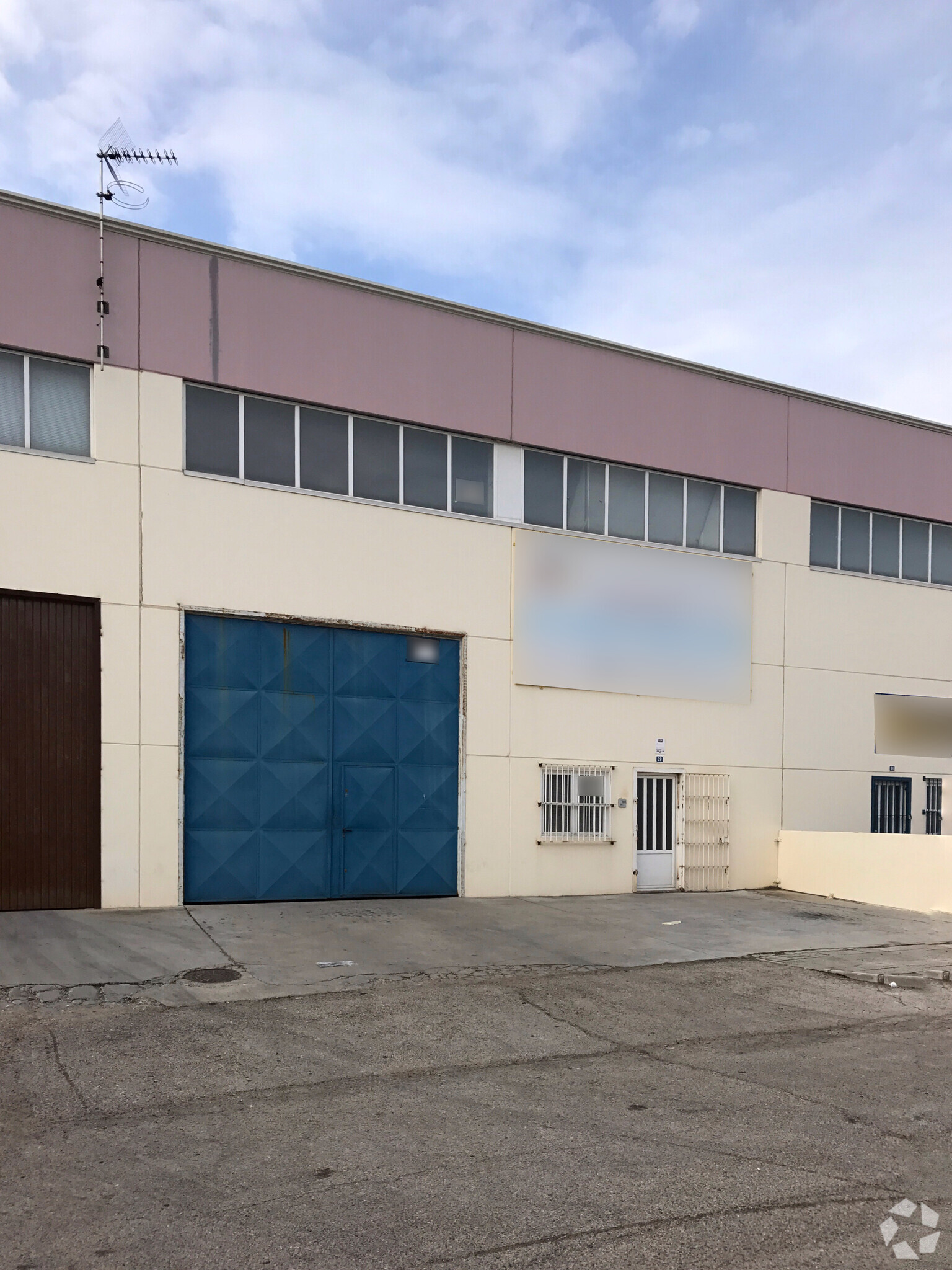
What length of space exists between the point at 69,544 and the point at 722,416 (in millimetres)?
11017

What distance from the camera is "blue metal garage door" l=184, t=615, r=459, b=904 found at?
14.1 metres

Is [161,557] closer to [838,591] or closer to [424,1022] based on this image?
[424,1022]

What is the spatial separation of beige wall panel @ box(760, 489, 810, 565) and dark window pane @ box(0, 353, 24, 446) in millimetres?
12089

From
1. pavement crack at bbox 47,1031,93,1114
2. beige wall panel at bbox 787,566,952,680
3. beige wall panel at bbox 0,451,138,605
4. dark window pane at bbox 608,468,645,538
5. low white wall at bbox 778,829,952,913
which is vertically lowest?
low white wall at bbox 778,829,952,913

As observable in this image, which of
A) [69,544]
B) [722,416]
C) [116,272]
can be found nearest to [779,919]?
[722,416]

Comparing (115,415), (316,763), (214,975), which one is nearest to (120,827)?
(316,763)

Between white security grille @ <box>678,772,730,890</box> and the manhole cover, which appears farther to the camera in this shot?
white security grille @ <box>678,772,730,890</box>

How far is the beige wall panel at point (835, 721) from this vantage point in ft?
62.9

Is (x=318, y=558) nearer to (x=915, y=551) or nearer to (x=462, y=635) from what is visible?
(x=462, y=635)

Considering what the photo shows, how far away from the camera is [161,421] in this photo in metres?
13.8

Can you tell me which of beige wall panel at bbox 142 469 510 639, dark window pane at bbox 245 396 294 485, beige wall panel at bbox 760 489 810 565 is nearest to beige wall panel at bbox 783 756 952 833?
beige wall panel at bbox 760 489 810 565

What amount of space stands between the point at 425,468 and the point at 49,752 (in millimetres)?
6500

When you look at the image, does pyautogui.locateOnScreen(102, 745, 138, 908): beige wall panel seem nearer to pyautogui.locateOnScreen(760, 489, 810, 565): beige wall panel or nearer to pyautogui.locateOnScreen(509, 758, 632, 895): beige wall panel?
pyautogui.locateOnScreen(509, 758, 632, 895): beige wall panel

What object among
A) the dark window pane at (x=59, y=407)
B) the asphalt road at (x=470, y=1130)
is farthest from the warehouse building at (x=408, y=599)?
the asphalt road at (x=470, y=1130)
